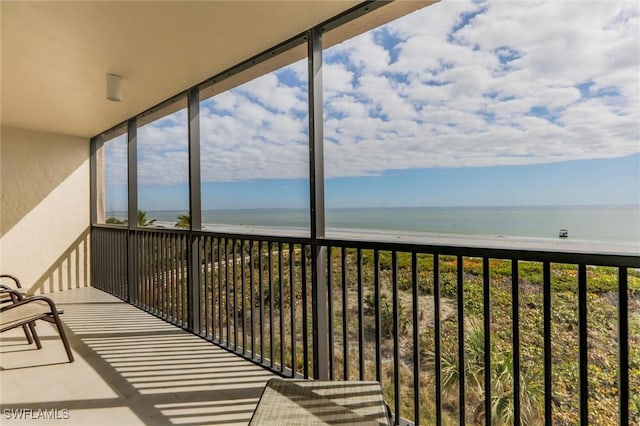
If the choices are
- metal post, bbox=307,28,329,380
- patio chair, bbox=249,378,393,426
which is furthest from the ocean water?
patio chair, bbox=249,378,393,426

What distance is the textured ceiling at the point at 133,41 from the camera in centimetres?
220

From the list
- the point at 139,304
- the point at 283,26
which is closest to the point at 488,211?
the point at 283,26

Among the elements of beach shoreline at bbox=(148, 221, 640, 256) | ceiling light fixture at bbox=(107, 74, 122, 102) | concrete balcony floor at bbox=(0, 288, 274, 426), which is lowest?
concrete balcony floor at bbox=(0, 288, 274, 426)

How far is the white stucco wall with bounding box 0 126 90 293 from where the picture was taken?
16.9 feet

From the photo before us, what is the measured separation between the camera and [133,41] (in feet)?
8.52

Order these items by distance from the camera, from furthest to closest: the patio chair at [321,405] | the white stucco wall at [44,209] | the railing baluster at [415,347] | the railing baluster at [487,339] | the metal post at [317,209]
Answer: the white stucco wall at [44,209] → the metal post at [317,209] → the railing baluster at [415,347] → the railing baluster at [487,339] → the patio chair at [321,405]

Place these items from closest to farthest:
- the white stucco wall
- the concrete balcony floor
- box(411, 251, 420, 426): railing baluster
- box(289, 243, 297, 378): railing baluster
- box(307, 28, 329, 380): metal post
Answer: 1. box(411, 251, 420, 426): railing baluster
2. the concrete balcony floor
3. box(307, 28, 329, 380): metal post
4. box(289, 243, 297, 378): railing baluster
5. the white stucco wall

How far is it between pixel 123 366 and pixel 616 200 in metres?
3.23

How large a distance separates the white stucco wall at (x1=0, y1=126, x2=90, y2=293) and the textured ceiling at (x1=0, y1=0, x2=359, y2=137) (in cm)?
174

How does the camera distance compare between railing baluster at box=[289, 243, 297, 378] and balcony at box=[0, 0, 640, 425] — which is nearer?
balcony at box=[0, 0, 640, 425]

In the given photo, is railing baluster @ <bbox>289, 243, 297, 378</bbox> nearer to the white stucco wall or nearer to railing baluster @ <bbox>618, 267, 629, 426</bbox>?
railing baluster @ <bbox>618, 267, 629, 426</bbox>

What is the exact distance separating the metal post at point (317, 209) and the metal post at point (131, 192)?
326 cm

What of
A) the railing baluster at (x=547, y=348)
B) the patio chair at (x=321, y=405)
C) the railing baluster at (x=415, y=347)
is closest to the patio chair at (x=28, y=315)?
the patio chair at (x=321, y=405)

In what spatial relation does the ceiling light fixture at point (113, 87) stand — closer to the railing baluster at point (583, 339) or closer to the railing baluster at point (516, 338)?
the railing baluster at point (516, 338)
